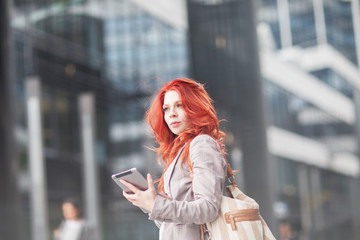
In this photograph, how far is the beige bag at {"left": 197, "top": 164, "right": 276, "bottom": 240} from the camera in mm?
2100

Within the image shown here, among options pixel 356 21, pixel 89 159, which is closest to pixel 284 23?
pixel 356 21

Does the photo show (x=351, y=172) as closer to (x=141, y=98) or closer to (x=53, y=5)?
(x=141, y=98)

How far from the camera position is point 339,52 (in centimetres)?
766

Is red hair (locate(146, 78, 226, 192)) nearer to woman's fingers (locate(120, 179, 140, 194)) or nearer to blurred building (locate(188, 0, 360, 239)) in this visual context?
woman's fingers (locate(120, 179, 140, 194))

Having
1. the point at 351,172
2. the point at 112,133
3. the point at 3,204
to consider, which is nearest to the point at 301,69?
the point at 351,172

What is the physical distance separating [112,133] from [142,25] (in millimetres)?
3137

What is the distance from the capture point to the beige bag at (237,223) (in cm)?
210

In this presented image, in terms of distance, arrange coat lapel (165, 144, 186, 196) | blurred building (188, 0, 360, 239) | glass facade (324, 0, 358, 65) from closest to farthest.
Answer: coat lapel (165, 144, 186, 196) → blurred building (188, 0, 360, 239) → glass facade (324, 0, 358, 65)

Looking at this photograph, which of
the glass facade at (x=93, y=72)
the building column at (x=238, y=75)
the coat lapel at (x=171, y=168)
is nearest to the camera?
the coat lapel at (x=171, y=168)

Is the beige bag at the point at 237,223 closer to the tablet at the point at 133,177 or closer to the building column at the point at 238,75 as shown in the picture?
the tablet at the point at 133,177

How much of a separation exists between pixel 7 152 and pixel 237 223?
11237mm

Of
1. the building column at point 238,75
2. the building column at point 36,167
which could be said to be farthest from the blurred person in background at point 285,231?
the building column at point 36,167

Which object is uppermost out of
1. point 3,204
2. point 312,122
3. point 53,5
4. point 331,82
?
point 53,5

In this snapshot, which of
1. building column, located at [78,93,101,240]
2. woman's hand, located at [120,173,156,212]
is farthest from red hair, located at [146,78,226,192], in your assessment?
building column, located at [78,93,101,240]
